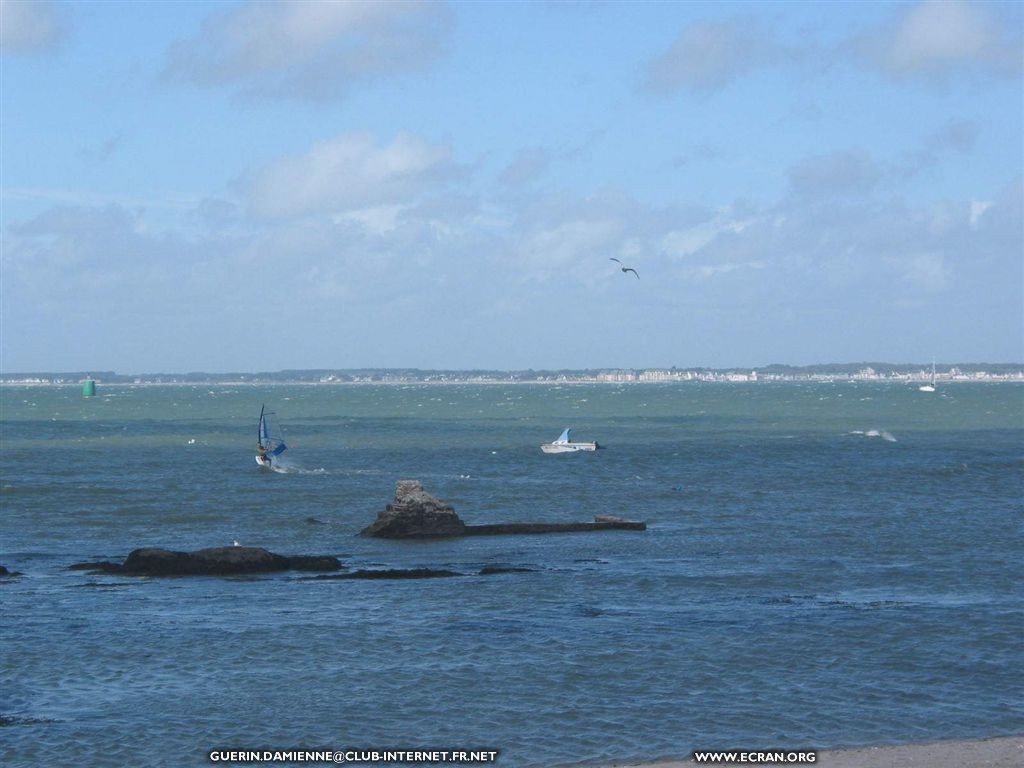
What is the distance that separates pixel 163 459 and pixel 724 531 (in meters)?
56.8

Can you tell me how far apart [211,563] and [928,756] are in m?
24.7

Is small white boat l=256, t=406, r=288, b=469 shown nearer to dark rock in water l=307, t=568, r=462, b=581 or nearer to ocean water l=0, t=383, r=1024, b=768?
ocean water l=0, t=383, r=1024, b=768

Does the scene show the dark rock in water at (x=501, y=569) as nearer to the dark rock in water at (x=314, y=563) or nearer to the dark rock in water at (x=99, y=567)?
the dark rock in water at (x=314, y=563)

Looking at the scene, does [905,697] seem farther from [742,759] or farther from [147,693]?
[147,693]

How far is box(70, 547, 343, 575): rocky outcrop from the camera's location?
40875 mm

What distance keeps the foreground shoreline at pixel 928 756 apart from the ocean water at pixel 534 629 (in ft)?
2.39

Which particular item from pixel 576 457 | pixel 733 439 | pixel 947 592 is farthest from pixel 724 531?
pixel 733 439

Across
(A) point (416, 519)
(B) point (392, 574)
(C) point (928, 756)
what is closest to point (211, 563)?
(B) point (392, 574)

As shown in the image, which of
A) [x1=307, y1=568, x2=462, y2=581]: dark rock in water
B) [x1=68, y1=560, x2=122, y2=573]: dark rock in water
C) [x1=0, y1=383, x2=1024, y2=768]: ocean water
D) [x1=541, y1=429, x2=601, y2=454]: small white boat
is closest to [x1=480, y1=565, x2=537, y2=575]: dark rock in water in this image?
[x1=0, y1=383, x2=1024, y2=768]: ocean water

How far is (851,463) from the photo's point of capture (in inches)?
3573

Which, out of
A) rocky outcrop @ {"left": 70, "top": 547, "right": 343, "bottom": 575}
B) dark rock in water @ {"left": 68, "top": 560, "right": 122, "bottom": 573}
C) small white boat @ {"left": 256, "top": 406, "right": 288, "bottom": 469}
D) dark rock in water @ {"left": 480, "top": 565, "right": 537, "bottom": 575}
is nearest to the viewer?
dark rock in water @ {"left": 480, "top": 565, "right": 537, "bottom": 575}

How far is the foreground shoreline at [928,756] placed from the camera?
20.8 m

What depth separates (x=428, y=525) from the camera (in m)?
49.9

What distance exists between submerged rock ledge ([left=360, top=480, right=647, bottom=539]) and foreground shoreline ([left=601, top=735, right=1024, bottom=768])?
2844 centimetres
